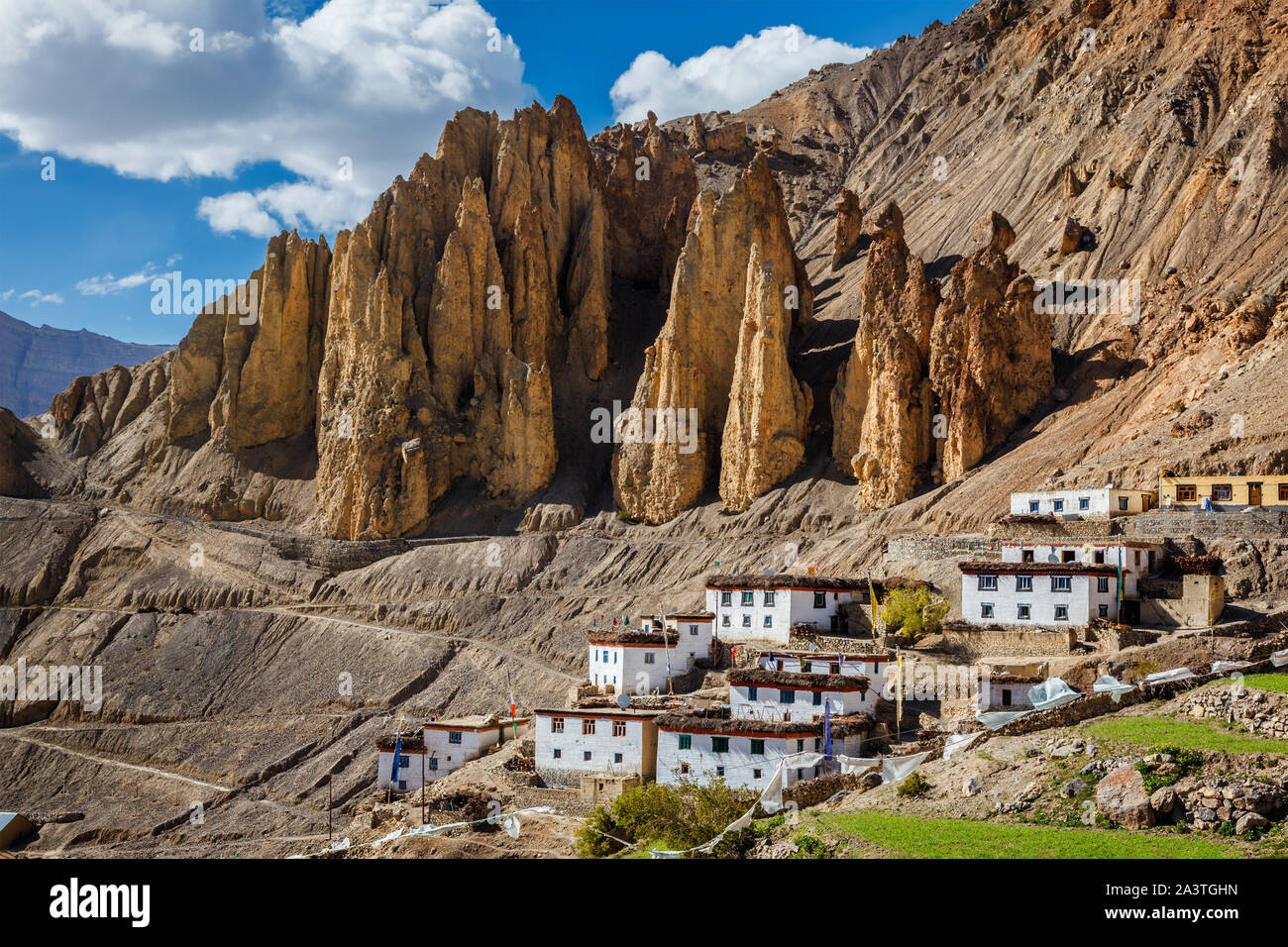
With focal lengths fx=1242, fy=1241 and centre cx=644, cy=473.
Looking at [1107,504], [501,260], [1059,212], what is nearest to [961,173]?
[1059,212]

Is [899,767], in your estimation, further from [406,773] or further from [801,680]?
[406,773]

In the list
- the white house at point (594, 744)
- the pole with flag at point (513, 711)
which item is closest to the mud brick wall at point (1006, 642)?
the white house at point (594, 744)

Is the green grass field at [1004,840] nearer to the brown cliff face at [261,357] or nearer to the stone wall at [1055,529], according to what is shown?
the stone wall at [1055,529]

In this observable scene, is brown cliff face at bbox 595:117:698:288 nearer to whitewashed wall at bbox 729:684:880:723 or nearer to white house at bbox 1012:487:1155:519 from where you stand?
white house at bbox 1012:487:1155:519

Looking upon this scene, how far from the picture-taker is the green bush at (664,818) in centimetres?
2995

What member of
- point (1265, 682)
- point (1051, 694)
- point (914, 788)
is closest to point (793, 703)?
point (1051, 694)

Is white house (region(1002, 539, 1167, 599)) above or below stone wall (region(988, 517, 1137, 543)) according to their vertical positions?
below

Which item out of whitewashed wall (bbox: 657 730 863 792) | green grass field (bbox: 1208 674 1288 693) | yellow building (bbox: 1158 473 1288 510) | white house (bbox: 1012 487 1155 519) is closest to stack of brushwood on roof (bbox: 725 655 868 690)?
whitewashed wall (bbox: 657 730 863 792)

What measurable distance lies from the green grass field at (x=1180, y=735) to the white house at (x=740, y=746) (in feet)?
31.4

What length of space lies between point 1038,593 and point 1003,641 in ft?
7.20

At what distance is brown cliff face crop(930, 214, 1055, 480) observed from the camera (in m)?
72.5

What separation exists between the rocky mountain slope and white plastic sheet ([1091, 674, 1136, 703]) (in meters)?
14.1

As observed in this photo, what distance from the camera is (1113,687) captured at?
3384 centimetres
